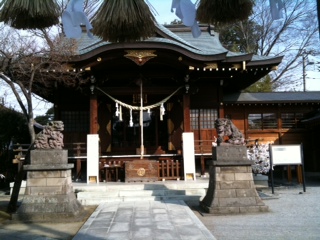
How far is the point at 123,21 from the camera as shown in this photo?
2471mm

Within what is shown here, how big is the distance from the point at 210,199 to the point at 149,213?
59.1 inches

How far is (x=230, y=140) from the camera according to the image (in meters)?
8.77

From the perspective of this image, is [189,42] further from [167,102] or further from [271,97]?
[271,97]

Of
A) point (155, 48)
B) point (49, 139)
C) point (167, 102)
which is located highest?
point (155, 48)

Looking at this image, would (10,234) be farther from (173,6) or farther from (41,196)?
(173,6)

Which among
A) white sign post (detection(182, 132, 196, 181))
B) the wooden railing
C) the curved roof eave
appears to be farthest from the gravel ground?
the curved roof eave

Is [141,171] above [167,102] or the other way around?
the other way around

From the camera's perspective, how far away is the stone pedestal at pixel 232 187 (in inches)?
321

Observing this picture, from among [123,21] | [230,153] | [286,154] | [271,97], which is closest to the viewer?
[123,21]

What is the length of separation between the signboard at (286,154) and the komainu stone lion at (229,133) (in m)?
3.16

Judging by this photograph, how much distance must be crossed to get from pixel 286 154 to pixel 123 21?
10.2 meters

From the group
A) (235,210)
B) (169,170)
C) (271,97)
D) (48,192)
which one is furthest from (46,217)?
(271,97)

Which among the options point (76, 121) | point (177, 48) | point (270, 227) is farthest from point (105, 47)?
point (270, 227)

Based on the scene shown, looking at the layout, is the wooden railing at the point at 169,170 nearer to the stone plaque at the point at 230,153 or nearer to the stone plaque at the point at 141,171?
the stone plaque at the point at 141,171
